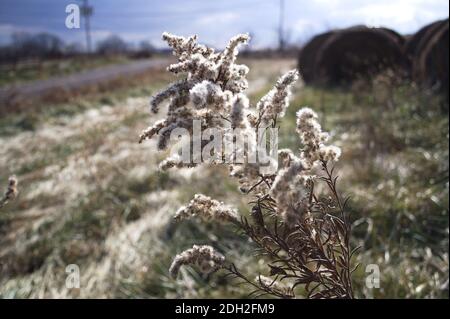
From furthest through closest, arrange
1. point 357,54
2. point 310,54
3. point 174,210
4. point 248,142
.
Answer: point 310,54, point 357,54, point 174,210, point 248,142

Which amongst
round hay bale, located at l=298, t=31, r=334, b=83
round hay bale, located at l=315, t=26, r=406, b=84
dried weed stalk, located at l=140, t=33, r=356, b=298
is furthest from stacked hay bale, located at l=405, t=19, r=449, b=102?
dried weed stalk, located at l=140, t=33, r=356, b=298

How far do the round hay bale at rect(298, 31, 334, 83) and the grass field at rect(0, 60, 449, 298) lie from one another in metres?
5.95

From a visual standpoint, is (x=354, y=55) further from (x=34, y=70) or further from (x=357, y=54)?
(x=34, y=70)

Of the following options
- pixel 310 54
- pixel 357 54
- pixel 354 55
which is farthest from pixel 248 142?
pixel 310 54

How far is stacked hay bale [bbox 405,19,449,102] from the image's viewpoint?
6805 mm

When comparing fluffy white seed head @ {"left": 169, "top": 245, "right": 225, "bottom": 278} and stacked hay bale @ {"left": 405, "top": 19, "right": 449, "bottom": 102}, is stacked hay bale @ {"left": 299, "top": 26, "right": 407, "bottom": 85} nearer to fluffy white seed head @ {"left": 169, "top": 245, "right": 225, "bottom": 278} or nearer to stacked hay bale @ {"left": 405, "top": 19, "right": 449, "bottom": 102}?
stacked hay bale @ {"left": 405, "top": 19, "right": 449, "bottom": 102}

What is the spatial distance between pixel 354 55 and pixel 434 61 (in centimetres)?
382

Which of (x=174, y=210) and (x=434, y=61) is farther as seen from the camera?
(x=434, y=61)

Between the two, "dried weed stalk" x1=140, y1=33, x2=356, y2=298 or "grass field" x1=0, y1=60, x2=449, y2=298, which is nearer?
"dried weed stalk" x1=140, y1=33, x2=356, y2=298

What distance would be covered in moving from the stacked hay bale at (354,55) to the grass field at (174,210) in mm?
2892

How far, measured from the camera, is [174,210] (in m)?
4.57

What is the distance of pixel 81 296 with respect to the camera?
3.24 meters

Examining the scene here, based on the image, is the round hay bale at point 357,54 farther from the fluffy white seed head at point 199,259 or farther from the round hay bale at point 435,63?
the fluffy white seed head at point 199,259

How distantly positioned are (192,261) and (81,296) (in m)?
2.28
